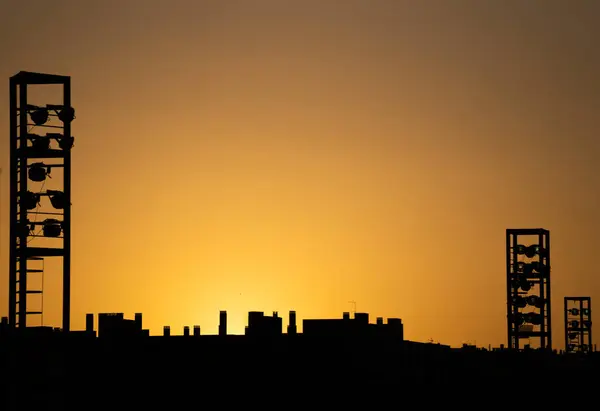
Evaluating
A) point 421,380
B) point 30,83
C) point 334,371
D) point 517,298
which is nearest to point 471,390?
point 421,380

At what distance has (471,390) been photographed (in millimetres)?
101125

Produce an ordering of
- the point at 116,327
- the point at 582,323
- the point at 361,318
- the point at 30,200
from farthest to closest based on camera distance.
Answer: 1. the point at 582,323
2. the point at 361,318
3. the point at 116,327
4. the point at 30,200

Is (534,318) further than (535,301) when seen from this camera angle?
Yes

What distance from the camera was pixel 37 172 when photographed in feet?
254

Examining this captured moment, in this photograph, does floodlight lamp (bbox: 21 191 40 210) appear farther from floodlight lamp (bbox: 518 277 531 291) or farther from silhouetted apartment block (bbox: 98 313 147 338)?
floodlight lamp (bbox: 518 277 531 291)

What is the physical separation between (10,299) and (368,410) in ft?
87.7

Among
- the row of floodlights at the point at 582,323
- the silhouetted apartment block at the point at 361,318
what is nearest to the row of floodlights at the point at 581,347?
the row of floodlights at the point at 582,323

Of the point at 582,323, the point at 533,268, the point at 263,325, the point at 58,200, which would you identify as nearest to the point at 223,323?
the point at 263,325

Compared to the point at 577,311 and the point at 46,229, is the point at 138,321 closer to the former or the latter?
the point at 46,229

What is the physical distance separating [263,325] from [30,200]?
72.7ft

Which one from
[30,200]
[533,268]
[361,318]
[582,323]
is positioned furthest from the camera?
[582,323]

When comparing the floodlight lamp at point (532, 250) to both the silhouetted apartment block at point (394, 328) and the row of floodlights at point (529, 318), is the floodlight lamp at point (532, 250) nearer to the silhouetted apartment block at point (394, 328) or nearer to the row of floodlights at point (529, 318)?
the row of floodlights at point (529, 318)

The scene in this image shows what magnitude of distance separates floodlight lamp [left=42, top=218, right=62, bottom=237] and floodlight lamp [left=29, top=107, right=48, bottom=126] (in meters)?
4.98

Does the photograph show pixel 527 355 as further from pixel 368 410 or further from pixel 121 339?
pixel 121 339
